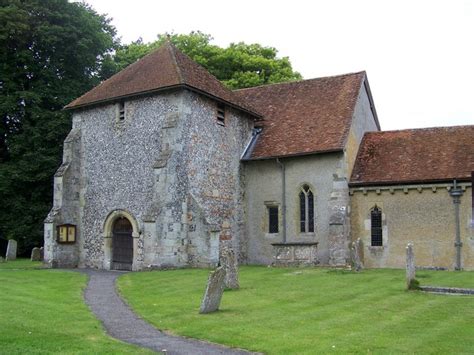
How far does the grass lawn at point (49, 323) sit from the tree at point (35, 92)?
1566 centimetres

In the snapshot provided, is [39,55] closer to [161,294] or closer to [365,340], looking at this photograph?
[161,294]

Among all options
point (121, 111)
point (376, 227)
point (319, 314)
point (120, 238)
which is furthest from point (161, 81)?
point (319, 314)

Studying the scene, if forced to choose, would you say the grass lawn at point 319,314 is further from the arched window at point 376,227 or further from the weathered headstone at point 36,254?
the weathered headstone at point 36,254

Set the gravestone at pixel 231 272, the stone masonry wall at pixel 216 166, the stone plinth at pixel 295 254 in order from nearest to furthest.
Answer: the gravestone at pixel 231 272
the stone plinth at pixel 295 254
the stone masonry wall at pixel 216 166

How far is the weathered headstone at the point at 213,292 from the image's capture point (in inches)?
518

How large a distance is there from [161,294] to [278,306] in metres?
4.33

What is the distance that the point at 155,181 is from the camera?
2389cm

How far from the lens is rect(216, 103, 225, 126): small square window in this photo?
26891 mm

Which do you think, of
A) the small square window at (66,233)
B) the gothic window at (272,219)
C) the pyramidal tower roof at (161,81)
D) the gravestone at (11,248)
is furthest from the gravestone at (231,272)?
the gravestone at (11,248)

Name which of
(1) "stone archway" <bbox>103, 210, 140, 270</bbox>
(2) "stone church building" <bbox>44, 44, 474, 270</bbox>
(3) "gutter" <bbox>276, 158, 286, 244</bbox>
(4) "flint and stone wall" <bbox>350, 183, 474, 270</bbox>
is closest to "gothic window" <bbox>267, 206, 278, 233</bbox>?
(2) "stone church building" <bbox>44, 44, 474, 270</bbox>

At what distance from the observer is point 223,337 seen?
10641 mm

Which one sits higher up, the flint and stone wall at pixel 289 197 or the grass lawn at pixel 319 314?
the flint and stone wall at pixel 289 197

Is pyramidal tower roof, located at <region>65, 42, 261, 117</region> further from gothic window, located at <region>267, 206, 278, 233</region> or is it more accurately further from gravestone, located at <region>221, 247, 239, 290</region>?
gravestone, located at <region>221, 247, 239, 290</region>

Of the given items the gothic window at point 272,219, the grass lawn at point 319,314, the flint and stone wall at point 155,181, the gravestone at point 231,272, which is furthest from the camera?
the gothic window at point 272,219
